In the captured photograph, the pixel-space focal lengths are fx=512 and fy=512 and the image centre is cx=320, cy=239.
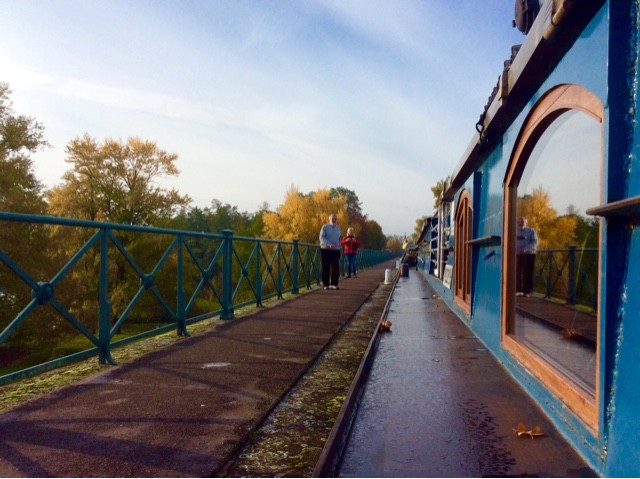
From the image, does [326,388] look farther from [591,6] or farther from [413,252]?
[413,252]

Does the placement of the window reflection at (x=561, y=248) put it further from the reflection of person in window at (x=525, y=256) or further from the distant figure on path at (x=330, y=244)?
the distant figure on path at (x=330, y=244)

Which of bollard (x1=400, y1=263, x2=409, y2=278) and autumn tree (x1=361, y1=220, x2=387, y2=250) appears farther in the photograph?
autumn tree (x1=361, y1=220, x2=387, y2=250)

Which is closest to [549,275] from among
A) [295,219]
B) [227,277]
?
[227,277]

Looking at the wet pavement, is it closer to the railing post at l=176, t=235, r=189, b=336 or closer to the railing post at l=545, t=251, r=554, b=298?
the railing post at l=545, t=251, r=554, b=298

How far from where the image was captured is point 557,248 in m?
3.69

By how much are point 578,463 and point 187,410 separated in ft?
6.59

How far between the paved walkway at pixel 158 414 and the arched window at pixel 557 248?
162cm

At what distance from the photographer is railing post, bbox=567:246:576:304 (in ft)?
10.8

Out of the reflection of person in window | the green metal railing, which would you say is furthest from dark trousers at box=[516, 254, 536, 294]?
the green metal railing

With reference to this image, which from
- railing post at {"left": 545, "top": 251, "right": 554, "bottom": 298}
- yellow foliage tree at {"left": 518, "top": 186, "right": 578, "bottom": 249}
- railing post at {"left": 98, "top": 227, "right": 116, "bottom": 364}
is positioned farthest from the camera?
railing post at {"left": 98, "top": 227, "right": 116, "bottom": 364}

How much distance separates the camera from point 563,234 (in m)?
3.36

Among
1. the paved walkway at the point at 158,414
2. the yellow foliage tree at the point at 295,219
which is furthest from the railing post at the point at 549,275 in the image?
the yellow foliage tree at the point at 295,219

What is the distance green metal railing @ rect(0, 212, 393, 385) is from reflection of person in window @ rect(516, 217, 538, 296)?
308cm

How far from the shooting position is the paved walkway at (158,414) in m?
2.21
